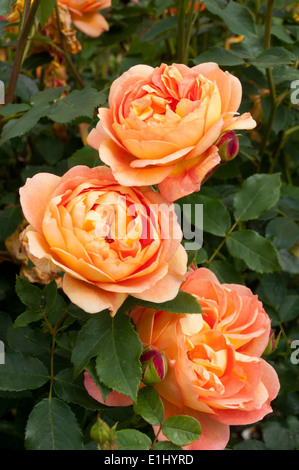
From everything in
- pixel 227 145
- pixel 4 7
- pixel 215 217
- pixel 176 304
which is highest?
pixel 4 7

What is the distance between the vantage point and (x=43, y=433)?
0.62m

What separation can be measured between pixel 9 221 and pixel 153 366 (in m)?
0.54

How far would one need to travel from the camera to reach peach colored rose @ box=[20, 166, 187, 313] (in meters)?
0.53

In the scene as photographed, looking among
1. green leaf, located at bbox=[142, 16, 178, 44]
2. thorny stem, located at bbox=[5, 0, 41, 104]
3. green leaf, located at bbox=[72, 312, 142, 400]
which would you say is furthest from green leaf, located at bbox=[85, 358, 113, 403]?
green leaf, located at bbox=[142, 16, 178, 44]

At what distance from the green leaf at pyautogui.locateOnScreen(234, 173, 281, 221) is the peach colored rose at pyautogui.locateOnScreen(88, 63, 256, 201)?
302mm

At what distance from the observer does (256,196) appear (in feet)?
2.97

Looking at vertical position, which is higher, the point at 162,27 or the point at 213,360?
the point at 162,27

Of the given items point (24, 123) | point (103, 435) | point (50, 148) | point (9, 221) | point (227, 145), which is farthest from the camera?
point (50, 148)

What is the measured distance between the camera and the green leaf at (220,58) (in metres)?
0.86

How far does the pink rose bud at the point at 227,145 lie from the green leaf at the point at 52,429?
14.1 inches

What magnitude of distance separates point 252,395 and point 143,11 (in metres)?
1.02

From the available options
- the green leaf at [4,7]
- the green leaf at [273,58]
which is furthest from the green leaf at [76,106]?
the green leaf at [273,58]

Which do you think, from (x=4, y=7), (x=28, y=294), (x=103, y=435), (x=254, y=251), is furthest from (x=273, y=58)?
(x=103, y=435)

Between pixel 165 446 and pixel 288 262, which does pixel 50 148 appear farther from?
pixel 165 446
